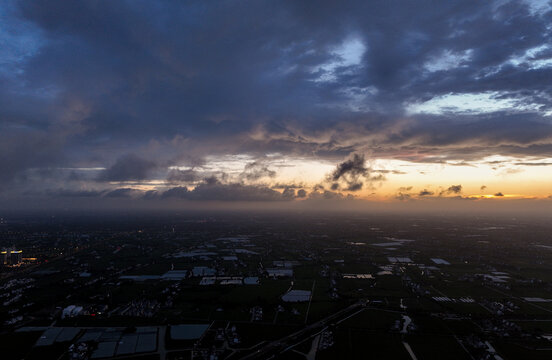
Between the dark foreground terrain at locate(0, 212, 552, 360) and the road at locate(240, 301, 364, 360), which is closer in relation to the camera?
the road at locate(240, 301, 364, 360)

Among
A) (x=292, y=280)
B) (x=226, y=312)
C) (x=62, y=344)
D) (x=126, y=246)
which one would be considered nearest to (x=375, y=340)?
(x=226, y=312)

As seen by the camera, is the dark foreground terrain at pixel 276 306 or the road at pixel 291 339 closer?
the road at pixel 291 339

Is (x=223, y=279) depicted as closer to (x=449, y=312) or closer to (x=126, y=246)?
(x=449, y=312)

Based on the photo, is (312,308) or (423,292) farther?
(423,292)

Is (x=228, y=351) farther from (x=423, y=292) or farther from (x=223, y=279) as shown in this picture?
(x=423, y=292)

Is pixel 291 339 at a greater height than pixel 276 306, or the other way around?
pixel 276 306

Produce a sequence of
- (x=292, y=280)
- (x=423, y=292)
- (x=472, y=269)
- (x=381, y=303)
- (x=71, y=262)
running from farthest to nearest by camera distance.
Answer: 1. (x=71, y=262)
2. (x=472, y=269)
3. (x=292, y=280)
4. (x=423, y=292)
5. (x=381, y=303)

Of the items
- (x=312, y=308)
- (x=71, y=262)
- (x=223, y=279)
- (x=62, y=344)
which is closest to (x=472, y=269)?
(x=312, y=308)

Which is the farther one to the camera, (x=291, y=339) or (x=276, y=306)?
(x=276, y=306)

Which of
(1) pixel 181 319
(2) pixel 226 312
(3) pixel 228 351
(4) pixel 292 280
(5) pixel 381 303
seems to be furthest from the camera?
(4) pixel 292 280
